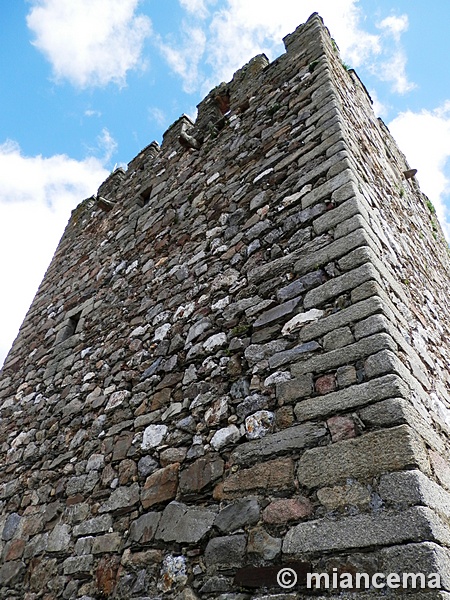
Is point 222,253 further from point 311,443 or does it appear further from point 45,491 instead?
point 45,491

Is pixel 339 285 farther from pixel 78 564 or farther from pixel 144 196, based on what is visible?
pixel 144 196

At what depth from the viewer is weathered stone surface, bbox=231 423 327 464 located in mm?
2084

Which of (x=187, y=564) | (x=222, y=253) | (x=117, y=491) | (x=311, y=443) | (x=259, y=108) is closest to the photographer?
(x=311, y=443)

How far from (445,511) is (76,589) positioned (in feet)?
7.41

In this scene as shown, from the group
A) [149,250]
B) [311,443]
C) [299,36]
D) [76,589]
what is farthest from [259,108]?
[76,589]

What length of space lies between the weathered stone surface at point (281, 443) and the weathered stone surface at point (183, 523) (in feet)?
1.09

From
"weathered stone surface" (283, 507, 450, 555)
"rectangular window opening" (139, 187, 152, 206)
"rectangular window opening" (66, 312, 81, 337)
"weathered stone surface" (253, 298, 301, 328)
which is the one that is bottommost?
"weathered stone surface" (283, 507, 450, 555)

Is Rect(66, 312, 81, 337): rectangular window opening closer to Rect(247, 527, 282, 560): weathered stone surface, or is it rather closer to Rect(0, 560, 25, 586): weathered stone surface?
Rect(0, 560, 25, 586): weathered stone surface

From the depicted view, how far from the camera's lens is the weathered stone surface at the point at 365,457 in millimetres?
1783

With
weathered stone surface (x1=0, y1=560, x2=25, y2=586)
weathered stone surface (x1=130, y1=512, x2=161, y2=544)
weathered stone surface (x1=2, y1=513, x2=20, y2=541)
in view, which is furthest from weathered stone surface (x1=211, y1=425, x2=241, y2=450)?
weathered stone surface (x1=2, y1=513, x2=20, y2=541)

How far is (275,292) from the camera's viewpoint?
2.80m

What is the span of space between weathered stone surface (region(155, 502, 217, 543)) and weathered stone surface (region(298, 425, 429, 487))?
623 mm

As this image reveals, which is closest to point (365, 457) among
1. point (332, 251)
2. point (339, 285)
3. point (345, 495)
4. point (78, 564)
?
point (345, 495)

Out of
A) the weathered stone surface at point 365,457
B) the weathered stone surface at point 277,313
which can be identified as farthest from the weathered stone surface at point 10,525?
the weathered stone surface at point 365,457
